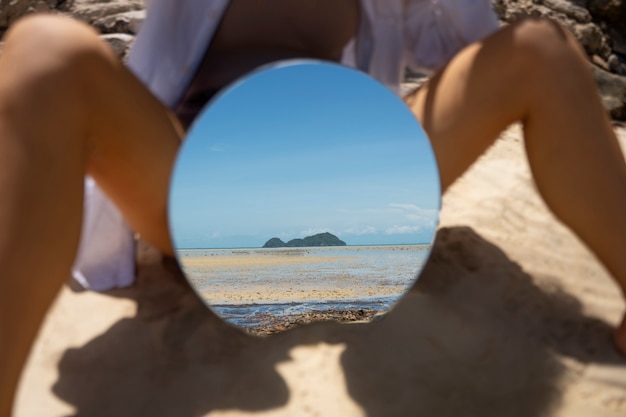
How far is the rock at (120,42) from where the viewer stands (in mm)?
3947

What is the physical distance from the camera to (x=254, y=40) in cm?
135

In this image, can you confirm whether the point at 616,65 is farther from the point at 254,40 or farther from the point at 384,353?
the point at 384,353

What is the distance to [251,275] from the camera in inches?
42.8

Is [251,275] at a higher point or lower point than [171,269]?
higher

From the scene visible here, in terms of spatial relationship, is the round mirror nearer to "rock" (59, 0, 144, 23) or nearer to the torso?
the torso

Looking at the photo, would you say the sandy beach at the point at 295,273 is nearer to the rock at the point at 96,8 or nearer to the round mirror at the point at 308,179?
the round mirror at the point at 308,179

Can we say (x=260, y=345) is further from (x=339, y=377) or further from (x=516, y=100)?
(x=516, y=100)

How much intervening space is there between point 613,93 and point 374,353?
402cm

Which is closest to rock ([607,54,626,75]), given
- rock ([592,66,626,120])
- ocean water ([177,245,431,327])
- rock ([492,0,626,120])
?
rock ([492,0,626,120])

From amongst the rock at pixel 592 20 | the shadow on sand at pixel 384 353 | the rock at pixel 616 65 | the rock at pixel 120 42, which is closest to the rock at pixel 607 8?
the rock at pixel 592 20

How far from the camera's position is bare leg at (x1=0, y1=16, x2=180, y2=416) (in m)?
0.87

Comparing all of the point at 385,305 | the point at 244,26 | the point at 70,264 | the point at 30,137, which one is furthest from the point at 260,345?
the point at 244,26

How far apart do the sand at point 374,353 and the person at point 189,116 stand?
0.47 feet

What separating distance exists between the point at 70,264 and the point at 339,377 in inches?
20.4
